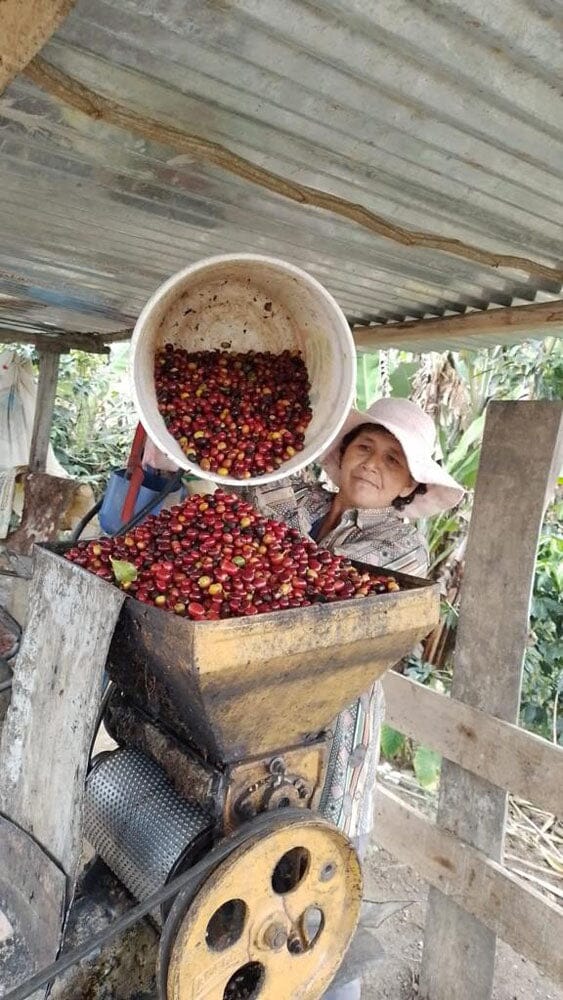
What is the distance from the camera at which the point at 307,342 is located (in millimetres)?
2225

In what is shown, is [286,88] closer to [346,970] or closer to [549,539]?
[346,970]

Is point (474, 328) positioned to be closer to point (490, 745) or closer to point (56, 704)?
point (490, 745)

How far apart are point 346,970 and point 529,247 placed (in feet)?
8.02

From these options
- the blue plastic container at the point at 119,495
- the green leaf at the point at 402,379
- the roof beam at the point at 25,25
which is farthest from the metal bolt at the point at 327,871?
the green leaf at the point at 402,379

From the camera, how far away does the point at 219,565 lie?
Result: 161cm

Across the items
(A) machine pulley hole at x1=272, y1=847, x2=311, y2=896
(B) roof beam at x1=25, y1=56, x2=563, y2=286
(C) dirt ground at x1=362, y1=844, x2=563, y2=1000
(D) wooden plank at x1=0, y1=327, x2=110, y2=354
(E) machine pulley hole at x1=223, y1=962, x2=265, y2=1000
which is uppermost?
(B) roof beam at x1=25, y1=56, x2=563, y2=286

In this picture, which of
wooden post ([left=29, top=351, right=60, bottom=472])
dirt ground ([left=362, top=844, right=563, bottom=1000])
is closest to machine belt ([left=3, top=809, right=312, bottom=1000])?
dirt ground ([left=362, top=844, right=563, bottom=1000])

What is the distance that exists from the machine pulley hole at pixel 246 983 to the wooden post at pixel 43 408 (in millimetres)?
5007

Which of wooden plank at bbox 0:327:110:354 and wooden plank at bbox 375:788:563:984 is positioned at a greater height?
wooden plank at bbox 0:327:110:354

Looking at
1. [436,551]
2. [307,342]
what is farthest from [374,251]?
[436,551]

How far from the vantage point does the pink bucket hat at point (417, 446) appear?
2.43 m

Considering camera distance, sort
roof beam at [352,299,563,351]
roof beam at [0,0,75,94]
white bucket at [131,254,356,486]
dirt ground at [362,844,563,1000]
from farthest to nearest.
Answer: dirt ground at [362,844,563,1000]
roof beam at [352,299,563,351]
white bucket at [131,254,356,486]
roof beam at [0,0,75,94]

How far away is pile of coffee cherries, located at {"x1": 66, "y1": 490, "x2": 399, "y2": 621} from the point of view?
1.53 meters

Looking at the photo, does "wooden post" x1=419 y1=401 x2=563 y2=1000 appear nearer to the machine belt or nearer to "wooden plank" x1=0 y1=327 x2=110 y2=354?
the machine belt
